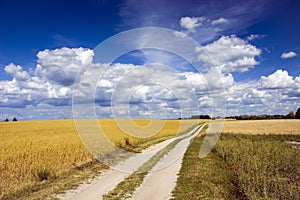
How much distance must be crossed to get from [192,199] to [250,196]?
1.73 meters

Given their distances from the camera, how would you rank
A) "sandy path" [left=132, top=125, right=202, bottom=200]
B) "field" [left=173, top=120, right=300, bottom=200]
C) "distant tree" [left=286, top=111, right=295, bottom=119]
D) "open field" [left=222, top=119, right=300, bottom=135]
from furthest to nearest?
"distant tree" [left=286, top=111, right=295, bottom=119], "open field" [left=222, top=119, right=300, bottom=135], "sandy path" [left=132, top=125, right=202, bottom=200], "field" [left=173, top=120, right=300, bottom=200]

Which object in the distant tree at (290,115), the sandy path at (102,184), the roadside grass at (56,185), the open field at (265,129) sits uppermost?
the distant tree at (290,115)

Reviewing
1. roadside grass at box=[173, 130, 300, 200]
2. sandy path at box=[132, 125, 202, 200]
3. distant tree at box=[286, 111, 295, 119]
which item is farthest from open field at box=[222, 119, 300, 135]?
distant tree at box=[286, 111, 295, 119]

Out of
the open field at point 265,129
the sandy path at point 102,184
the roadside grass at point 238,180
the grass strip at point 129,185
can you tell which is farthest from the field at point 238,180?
the open field at point 265,129

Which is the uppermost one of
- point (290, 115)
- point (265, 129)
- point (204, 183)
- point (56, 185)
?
point (290, 115)

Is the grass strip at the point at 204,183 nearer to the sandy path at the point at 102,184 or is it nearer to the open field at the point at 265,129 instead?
the sandy path at the point at 102,184

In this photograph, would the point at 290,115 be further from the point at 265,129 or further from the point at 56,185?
the point at 56,185

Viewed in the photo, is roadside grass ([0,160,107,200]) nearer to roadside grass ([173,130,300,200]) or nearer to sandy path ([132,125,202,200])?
sandy path ([132,125,202,200])

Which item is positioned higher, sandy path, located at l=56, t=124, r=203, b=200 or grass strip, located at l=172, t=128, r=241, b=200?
sandy path, located at l=56, t=124, r=203, b=200

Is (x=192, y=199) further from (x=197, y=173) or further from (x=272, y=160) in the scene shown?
(x=272, y=160)

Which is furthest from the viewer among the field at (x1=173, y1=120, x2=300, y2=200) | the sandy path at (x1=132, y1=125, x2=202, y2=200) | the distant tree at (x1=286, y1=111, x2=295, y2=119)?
the distant tree at (x1=286, y1=111, x2=295, y2=119)

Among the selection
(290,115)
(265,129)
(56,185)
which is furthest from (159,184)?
(290,115)

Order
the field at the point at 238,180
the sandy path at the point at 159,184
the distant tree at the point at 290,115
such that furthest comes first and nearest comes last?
the distant tree at the point at 290,115 < the sandy path at the point at 159,184 < the field at the point at 238,180

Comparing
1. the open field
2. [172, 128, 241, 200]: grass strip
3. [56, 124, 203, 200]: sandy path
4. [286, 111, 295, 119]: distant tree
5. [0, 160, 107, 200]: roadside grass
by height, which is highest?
[286, 111, 295, 119]: distant tree
